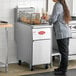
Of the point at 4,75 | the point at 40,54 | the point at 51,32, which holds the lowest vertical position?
the point at 4,75

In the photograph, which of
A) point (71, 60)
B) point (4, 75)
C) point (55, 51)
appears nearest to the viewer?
point (4, 75)

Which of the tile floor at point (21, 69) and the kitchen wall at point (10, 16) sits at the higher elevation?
the kitchen wall at point (10, 16)

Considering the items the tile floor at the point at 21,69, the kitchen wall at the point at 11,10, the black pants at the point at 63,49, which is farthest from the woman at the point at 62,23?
the kitchen wall at the point at 11,10

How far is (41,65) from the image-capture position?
4.97 meters

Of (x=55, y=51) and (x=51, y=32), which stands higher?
(x=51, y=32)

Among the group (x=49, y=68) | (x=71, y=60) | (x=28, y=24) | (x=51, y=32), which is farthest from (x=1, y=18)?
(x=71, y=60)

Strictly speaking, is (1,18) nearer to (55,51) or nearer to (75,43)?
(55,51)

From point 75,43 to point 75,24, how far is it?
0.39 m

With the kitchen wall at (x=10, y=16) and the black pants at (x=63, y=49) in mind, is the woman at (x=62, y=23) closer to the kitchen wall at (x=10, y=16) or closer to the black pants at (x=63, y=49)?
the black pants at (x=63, y=49)

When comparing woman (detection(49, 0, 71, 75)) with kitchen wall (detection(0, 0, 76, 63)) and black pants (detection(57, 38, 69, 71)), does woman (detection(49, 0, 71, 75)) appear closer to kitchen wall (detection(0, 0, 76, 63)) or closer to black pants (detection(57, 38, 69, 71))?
black pants (detection(57, 38, 69, 71))

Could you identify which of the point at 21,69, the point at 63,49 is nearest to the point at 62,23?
the point at 63,49

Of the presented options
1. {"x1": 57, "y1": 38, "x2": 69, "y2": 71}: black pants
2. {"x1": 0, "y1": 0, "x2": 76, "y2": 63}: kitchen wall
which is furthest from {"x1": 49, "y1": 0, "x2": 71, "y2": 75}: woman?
{"x1": 0, "y1": 0, "x2": 76, "y2": 63}: kitchen wall

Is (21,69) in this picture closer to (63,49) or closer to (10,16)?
(63,49)

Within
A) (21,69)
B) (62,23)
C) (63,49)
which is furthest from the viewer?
(21,69)
